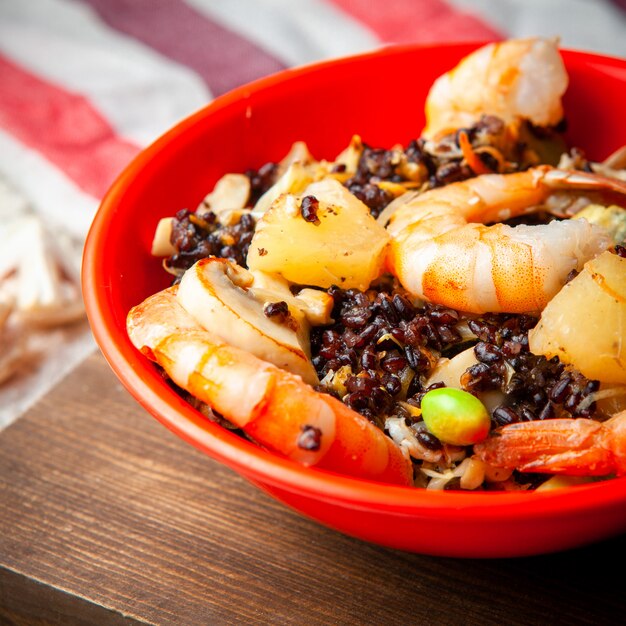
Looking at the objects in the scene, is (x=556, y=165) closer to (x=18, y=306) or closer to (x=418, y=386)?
(x=418, y=386)

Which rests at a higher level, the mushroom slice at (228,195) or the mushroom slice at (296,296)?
the mushroom slice at (296,296)

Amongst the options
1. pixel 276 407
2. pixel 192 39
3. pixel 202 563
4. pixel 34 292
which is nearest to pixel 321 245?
pixel 276 407

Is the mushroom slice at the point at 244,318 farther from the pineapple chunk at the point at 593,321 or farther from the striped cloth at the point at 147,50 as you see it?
the striped cloth at the point at 147,50

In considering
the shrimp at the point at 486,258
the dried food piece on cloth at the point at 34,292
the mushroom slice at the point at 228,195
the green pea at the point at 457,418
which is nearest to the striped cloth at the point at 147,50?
the dried food piece on cloth at the point at 34,292

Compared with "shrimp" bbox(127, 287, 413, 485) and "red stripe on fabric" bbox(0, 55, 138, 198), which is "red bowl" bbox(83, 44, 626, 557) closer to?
"shrimp" bbox(127, 287, 413, 485)

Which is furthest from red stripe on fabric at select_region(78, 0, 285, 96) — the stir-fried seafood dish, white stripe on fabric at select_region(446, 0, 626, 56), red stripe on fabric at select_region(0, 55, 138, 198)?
the stir-fried seafood dish

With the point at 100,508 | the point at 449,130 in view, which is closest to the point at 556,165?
the point at 449,130

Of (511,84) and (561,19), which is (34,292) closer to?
(511,84)

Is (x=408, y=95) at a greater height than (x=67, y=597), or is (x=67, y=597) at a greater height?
(x=408, y=95)
